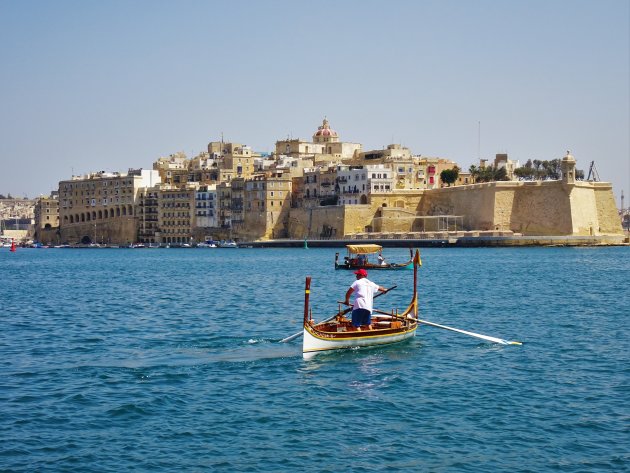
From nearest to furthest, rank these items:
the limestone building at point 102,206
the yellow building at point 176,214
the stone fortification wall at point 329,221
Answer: the stone fortification wall at point 329,221 → the yellow building at point 176,214 → the limestone building at point 102,206

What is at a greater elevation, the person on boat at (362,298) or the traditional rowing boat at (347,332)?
the person on boat at (362,298)

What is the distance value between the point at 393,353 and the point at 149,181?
78.9 m

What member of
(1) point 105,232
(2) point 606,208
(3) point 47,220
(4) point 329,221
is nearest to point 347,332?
(2) point 606,208

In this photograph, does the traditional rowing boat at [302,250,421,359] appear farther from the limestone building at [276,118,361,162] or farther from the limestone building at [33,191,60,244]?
the limestone building at [33,191,60,244]

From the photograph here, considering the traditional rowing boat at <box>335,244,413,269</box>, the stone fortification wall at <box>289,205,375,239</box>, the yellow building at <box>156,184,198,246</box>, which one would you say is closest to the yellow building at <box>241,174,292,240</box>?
the stone fortification wall at <box>289,205,375,239</box>

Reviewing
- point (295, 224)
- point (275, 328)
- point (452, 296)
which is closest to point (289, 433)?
point (275, 328)

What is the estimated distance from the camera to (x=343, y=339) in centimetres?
1614

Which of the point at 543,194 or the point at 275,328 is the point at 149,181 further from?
the point at 275,328

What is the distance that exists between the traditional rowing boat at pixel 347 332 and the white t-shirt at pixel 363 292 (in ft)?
1.59

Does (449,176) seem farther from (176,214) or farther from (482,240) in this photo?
(176,214)

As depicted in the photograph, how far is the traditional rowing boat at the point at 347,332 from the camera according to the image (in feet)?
51.6

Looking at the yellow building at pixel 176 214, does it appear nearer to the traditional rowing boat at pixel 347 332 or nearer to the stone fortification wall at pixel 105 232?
the stone fortification wall at pixel 105 232

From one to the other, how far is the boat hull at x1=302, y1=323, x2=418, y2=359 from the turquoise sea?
224 mm

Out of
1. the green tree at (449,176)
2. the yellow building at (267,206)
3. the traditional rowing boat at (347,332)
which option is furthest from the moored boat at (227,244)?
the traditional rowing boat at (347,332)
